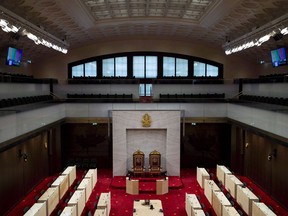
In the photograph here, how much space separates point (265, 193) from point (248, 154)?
2.93 metres

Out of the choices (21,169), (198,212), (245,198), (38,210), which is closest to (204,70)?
(245,198)

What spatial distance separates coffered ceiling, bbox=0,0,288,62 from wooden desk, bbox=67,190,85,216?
6.92 meters

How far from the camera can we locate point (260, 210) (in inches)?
415

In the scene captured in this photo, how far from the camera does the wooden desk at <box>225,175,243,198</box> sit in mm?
13605

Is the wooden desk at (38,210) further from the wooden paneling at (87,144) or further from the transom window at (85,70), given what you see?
the transom window at (85,70)

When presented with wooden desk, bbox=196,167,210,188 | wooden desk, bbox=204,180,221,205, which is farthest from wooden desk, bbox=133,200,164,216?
wooden desk, bbox=196,167,210,188

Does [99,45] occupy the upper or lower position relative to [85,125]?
upper

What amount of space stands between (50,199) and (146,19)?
11.7m

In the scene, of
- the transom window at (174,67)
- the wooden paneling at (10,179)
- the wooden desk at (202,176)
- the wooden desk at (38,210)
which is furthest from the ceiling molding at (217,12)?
the wooden paneling at (10,179)

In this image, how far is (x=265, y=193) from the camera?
49.6 feet

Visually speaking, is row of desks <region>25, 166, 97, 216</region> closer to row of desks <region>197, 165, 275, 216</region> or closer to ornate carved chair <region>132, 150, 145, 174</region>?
ornate carved chair <region>132, 150, 145, 174</region>

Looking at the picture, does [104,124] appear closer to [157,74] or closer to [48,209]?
[157,74]

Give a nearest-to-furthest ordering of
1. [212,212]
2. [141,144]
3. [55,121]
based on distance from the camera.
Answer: [212,212] < [55,121] < [141,144]

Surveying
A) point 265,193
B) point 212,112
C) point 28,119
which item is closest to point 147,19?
point 212,112
